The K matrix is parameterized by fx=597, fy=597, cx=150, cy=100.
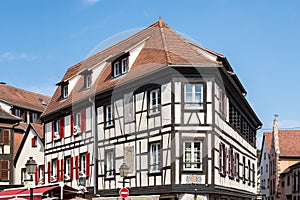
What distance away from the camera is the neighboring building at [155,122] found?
2638 centimetres

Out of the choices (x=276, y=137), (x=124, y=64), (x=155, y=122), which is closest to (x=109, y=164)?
(x=155, y=122)

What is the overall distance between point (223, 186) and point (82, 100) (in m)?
9.66

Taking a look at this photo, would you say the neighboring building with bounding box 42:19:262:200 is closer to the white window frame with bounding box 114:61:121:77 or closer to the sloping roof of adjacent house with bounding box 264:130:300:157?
the white window frame with bounding box 114:61:121:77

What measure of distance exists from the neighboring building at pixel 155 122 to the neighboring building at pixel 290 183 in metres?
27.4

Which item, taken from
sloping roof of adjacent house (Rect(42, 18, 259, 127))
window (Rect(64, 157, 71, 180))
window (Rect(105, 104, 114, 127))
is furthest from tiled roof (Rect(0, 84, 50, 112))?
window (Rect(105, 104, 114, 127))

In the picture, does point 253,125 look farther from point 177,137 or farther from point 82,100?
point 177,137

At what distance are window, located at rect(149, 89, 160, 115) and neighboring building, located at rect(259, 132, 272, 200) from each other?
52.3 meters

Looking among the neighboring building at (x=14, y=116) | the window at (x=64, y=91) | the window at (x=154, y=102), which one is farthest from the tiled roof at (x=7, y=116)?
the window at (x=154, y=102)

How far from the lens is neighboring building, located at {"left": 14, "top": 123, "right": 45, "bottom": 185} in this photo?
40406 millimetres

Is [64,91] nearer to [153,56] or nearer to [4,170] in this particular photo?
[153,56]

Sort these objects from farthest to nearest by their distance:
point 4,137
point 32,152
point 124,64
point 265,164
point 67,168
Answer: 1. point 265,164
2. point 4,137
3. point 32,152
4. point 67,168
5. point 124,64

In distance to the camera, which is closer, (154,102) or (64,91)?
(154,102)

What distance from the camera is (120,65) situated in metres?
30.6

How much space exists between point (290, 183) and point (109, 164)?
40.2 meters
